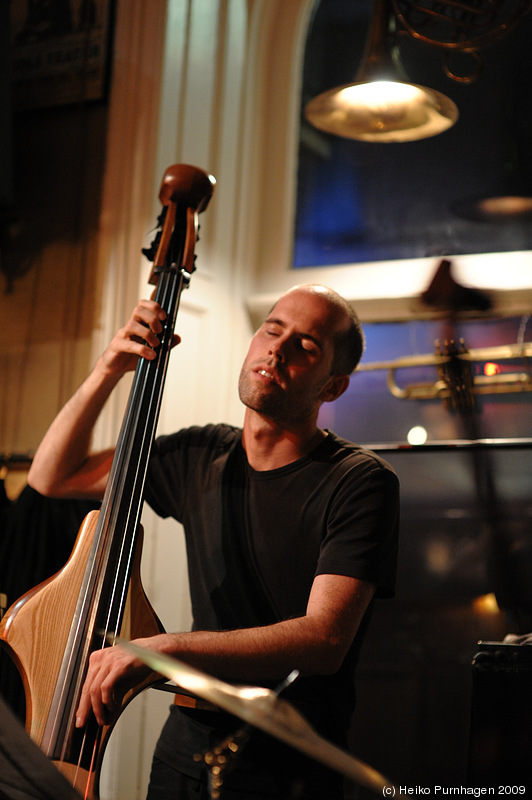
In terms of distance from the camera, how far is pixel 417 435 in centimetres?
211

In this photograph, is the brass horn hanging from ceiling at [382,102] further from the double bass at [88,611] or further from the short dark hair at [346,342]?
the double bass at [88,611]

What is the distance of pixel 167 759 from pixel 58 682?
42cm

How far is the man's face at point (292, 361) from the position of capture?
1.57 metres

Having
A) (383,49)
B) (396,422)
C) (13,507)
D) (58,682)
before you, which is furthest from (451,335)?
(58,682)

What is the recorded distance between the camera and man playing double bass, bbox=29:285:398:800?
4.14ft

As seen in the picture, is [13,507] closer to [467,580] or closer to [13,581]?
[13,581]

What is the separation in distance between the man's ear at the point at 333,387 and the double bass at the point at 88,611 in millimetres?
369

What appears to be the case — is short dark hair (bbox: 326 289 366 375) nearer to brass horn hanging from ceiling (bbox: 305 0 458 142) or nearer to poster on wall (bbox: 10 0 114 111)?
brass horn hanging from ceiling (bbox: 305 0 458 142)

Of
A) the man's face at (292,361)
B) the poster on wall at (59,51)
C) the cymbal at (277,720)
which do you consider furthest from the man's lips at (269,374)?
the poster on wall at (59,51)

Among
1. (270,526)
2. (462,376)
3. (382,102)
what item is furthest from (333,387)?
(382,102)

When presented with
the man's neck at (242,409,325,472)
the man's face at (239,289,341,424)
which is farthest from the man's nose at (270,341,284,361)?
the man's neck at (242,409,325,472)

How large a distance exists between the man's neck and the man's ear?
8cm

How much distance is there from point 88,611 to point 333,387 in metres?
0.73

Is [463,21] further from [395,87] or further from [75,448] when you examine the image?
[75,448]
